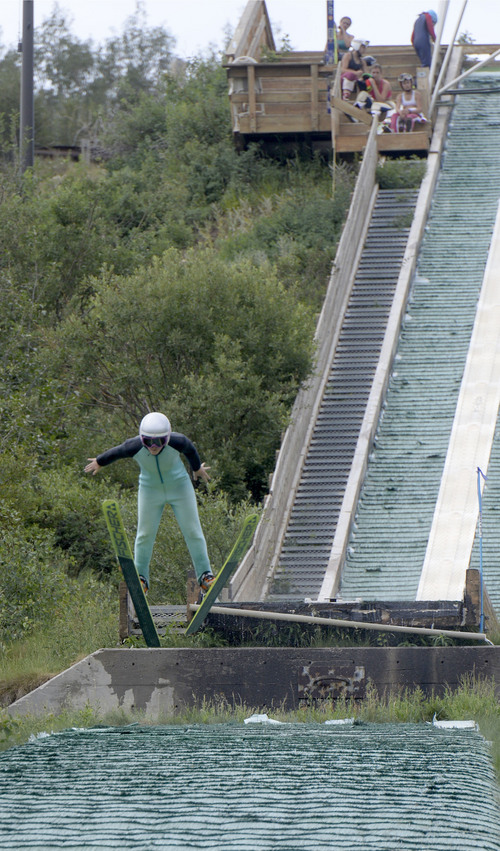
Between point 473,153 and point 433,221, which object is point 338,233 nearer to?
point 433,221

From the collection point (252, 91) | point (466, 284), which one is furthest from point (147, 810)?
point (252, 91)

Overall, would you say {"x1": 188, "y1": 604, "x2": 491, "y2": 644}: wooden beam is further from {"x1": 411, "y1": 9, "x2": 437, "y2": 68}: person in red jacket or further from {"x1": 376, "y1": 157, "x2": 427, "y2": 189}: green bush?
{"x1": 411, "y1": 9, "x2": 437, "y2": 68}: person in red jacket

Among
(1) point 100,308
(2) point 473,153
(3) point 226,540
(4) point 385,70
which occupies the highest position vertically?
(4) point 385,70

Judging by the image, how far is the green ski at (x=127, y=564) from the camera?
10.1 metres

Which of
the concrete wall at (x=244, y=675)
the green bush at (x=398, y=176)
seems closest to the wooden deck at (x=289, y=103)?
the green bush at (x=398, y=176)

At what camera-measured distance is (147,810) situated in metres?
6.34

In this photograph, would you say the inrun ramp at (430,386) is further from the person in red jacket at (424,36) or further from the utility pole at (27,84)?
the utility pole at (27,84)

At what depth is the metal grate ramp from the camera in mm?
16156

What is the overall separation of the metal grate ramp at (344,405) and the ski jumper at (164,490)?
4.97 metres

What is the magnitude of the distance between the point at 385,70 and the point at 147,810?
24.3m

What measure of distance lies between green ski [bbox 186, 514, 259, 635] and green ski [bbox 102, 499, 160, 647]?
34cm

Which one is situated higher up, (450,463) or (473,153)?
(473,153)

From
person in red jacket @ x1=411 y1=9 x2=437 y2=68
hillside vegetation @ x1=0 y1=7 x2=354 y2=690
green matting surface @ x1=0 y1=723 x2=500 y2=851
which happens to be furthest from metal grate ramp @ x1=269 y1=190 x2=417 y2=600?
green matting surface @ x1=0 y1=723 x2=500 y2=851

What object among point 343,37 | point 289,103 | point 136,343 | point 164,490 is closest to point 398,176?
point 289,103
